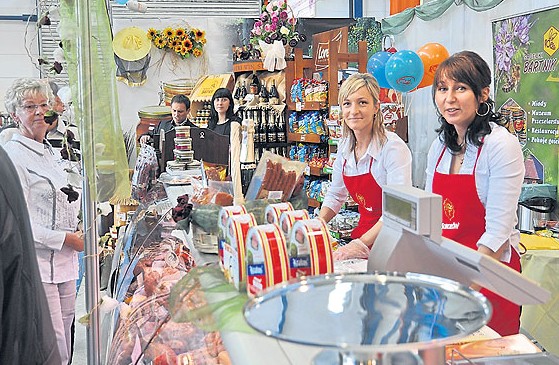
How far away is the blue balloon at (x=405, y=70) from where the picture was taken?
20.6 feet

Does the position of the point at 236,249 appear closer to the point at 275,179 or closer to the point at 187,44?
the point at 275,179

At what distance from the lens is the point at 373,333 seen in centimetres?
91

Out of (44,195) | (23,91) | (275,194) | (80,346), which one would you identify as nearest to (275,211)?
(275,194)

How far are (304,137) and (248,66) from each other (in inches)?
61.9

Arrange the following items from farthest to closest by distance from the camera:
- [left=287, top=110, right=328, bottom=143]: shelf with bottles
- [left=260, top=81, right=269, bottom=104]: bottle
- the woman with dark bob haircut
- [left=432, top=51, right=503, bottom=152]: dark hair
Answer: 1. [left=260, top=81, right=269, bottom=104]: bottle
2. [left=287, top=110, right=328, bottom=143]: shelf with bottles
3. the woman with dark bob haircut
4. [left=432, top=51, right=503, bottom=152]: dark hair

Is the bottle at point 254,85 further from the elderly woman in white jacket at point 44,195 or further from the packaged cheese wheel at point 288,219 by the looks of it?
the packaged cheese wheel at point 288,219

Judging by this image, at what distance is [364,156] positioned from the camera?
3.51 m

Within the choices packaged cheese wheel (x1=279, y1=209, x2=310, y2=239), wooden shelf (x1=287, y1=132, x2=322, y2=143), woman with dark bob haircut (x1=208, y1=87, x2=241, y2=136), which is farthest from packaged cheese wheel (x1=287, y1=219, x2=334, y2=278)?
wooden shelf (x1=287, y1=132, x2=322, y2=143)

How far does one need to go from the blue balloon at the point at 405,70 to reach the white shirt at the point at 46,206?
3.49 m

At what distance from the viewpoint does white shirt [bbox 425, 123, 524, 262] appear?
2740 millimetres

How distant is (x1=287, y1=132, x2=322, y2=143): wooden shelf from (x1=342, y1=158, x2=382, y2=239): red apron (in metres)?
3.99

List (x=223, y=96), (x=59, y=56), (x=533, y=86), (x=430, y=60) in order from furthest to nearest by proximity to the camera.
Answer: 1. (x=223, y=96)
2. (x=430, y=60)
3. (x=533, y=86)
4. (x=59, y=56)

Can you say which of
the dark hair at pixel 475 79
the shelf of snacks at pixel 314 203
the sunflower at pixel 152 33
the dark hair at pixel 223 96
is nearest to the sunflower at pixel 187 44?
the sunflower at pixel 152 33

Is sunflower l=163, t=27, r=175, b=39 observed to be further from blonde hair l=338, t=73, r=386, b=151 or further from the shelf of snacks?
blonde hair l=338, t=73, r=386, b=151
